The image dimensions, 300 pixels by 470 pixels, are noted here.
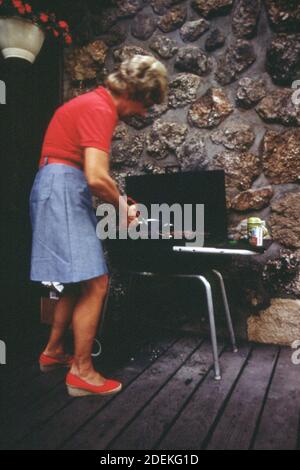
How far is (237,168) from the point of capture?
302 cm

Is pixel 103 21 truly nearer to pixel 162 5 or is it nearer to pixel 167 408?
pixel 162 5

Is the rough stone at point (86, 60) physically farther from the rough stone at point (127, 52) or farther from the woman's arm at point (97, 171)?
the woman's arm at point (97, 171)

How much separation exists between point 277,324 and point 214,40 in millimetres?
2109

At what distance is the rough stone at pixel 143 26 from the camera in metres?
3.26

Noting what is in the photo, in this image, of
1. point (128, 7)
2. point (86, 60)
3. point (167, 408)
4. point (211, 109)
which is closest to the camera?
point (167, 408)

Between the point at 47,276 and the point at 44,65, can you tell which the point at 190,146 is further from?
the point at 47,276

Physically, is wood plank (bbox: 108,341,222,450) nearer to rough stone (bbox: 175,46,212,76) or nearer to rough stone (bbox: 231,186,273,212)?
rough stone (bbox: 231,186,273,212)

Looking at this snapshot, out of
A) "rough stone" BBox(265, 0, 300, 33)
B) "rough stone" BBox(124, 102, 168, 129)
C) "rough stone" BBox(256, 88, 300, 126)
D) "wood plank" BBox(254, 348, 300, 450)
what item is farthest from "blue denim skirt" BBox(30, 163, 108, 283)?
"rough stone" BBox(265, 0, 300, 33)

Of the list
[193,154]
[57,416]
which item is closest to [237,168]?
[193,154]

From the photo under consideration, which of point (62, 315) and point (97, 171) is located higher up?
point (97, 171)

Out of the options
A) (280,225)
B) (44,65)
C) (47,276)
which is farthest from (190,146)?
(47,276)

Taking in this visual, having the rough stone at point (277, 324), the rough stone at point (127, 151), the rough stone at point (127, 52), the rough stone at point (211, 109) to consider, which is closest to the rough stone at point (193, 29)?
the rough stone at point (127, 52)

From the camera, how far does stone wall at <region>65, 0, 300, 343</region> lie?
290cm

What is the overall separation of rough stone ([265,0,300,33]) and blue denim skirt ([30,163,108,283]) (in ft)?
6.10
